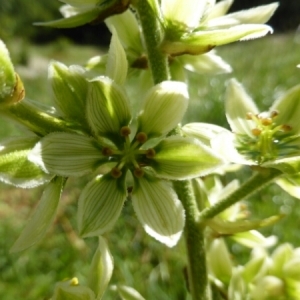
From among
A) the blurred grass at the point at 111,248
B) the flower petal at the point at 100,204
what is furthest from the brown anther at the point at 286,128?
the blurred grass at the point at 111,248

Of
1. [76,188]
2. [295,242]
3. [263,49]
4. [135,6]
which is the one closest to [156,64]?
[135,6]

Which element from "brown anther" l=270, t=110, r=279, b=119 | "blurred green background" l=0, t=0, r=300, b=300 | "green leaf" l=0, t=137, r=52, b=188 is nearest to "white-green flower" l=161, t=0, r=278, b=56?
"brown anther" l=270, t=110, r=279, b=119

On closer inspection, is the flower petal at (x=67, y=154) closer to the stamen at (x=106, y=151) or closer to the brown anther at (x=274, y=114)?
the stamen at (x=106, y=151)

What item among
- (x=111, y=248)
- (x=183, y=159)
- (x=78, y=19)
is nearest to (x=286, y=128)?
(x=183, y=159)

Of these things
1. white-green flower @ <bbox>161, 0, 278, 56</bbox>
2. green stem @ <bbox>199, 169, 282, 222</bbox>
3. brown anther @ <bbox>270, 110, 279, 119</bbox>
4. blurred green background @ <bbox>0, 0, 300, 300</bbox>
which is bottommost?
blurred green background @ <bbox>0, 0, 300, 300</bbox>

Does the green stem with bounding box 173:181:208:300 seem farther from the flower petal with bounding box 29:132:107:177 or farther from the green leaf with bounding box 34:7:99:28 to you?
the green leaf with bounding box 34:7:99:28

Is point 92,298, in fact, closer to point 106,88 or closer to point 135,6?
point 106,88

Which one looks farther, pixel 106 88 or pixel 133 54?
pixel 133 54
